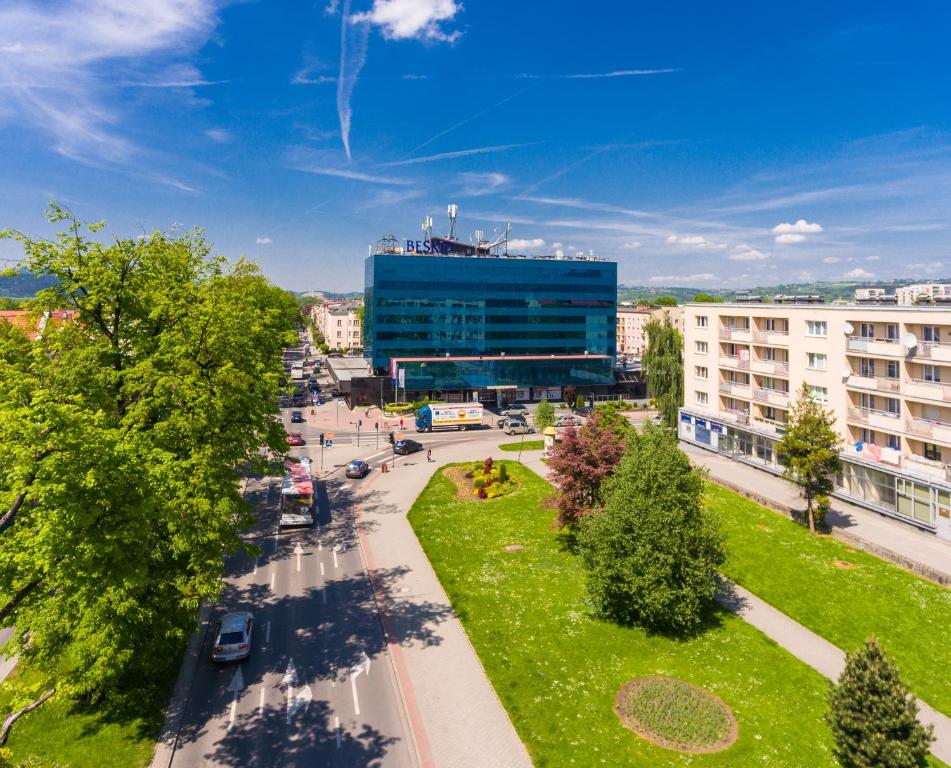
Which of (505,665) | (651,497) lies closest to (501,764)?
(505,665)

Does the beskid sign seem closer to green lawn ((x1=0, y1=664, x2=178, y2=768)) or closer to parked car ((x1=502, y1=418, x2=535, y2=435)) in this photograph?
parked car ((x1=502, y1=418, x2=535, y2=435))

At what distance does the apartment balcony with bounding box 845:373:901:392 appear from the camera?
3775cm

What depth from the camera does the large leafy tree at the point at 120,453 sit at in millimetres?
14242

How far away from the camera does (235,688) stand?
2120 cm

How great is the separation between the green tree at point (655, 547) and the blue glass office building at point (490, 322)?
192 feet

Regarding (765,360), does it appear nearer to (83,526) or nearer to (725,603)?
(725,603)

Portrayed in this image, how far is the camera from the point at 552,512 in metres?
40.8

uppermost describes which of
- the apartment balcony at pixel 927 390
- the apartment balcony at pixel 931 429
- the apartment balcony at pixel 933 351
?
the apartment balcony at pixel 933 351

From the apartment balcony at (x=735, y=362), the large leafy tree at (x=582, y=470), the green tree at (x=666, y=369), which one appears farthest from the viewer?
the green tree at (x=666, y=369)

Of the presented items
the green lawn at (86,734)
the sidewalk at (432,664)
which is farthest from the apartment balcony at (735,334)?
the green lawn at (86,734)

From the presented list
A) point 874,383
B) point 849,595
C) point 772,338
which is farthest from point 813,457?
point 772,338

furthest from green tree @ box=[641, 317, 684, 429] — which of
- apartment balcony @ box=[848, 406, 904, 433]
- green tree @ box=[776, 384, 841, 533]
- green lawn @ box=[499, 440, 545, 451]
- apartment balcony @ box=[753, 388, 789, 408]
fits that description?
green tree @ box=[776, 384, 841, 533]

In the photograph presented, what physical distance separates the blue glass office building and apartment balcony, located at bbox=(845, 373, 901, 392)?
5074cm

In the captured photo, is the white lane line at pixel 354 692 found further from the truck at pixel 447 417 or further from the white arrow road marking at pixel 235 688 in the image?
the truck at pixel 447 417
